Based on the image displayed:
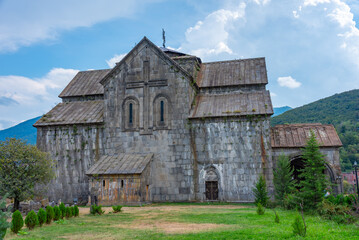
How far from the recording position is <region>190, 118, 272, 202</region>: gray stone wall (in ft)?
76.4

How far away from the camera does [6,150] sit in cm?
1866

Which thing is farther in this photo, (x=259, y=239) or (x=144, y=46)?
(x=144, y=46)

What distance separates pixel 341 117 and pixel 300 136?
3476 cm

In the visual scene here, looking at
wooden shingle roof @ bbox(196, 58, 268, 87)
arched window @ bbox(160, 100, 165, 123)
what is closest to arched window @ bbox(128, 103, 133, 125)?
arched window @ bbox(160, 100, 165, 123)

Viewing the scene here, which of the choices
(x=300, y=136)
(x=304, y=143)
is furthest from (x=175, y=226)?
(x=300, y=136)

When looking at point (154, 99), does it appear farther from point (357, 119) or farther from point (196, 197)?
point (357, 119)

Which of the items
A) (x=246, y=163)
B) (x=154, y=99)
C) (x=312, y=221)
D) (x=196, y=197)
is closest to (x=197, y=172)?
(x=196, y=197)

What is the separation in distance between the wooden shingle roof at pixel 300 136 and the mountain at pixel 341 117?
87.4ft

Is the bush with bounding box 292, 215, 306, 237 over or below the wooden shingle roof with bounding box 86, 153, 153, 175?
below

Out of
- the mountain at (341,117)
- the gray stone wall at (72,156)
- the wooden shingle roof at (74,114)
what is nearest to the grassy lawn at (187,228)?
the gray stone wall at (72,156)

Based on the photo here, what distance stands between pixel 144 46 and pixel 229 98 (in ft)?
24.8

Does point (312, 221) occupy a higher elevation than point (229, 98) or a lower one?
lower

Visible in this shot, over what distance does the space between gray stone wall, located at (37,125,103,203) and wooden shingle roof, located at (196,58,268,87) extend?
376 inches

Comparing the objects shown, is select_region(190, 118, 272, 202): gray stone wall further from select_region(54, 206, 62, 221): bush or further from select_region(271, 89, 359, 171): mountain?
select_region(271, 89, 359, 171): mountain
